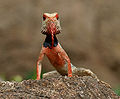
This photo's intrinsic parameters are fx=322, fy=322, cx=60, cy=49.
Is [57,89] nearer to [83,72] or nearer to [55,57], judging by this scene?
[55,57]

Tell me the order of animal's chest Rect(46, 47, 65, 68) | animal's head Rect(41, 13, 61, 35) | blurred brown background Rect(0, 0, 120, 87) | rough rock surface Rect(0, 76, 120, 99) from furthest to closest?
blurred brown background Rect(0, 0, 120, 87) < animal's chest Rect(46, 47, 65, 68) < animal's head Rect(41, 13, 61, 35) < rough rock surface Rect(0, 76, 120, 99)

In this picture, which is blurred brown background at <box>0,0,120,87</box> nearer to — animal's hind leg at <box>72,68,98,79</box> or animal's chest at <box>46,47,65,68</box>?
animal's hind leg at <box>72,68,98,79</box>

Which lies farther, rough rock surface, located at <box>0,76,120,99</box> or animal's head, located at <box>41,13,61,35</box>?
animal's head, located at <box>41,13,61,35</box>

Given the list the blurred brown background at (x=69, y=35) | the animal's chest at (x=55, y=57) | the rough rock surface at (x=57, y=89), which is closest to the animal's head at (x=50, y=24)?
the animal's chest at (x=55, y=57)

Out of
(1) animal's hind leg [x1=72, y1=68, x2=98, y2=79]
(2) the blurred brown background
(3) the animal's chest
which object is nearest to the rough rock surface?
(3) the animal's chest

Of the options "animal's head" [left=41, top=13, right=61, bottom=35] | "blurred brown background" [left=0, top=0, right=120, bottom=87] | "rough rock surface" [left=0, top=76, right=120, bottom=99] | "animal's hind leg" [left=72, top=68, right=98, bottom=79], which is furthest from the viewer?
"blurred brown background" [left=0, top=0, right=120, bottom=87]

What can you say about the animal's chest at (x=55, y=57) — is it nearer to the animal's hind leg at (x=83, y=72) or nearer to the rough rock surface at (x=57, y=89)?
A: the animal's hind leg at (x=83, y=72)
